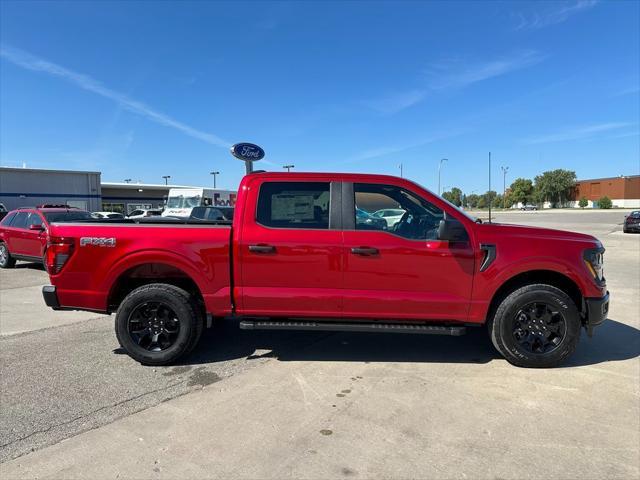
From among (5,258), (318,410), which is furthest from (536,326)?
(5,258)

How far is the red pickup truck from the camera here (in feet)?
14.0

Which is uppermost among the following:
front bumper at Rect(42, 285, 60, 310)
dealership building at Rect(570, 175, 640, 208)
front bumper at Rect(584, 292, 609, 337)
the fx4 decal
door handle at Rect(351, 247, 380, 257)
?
dealership building at Rect(570, 175, 640, 208)

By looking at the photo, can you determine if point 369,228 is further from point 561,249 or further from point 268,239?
point 561,249

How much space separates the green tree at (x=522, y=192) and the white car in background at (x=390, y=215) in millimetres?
135305

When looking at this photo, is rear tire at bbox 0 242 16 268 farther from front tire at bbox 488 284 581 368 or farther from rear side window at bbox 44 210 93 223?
front tire at bbox 488 284 581 368

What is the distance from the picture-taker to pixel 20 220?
11.1 m

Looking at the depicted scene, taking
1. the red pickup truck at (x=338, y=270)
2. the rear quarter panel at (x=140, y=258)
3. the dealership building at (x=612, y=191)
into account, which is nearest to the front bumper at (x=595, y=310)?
the red pickup truck at (x=338, y=270)

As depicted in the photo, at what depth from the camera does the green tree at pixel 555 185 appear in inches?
4592

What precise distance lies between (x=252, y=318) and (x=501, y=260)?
264cm

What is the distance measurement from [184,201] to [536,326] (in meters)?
25.8

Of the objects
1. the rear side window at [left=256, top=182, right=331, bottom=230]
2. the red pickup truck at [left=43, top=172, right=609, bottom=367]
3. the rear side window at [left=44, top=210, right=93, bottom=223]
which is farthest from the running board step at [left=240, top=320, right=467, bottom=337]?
the rear side window at [left=44, top=210, right=93, bottom=223]

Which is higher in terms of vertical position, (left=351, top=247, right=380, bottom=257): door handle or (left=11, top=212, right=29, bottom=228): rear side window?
(left=11, top=212, right=29, bottom=228): rear side window

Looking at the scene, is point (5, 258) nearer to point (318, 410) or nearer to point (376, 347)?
point (376, 347)

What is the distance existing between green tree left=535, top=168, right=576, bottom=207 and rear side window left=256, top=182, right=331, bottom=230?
13066 centimetres
